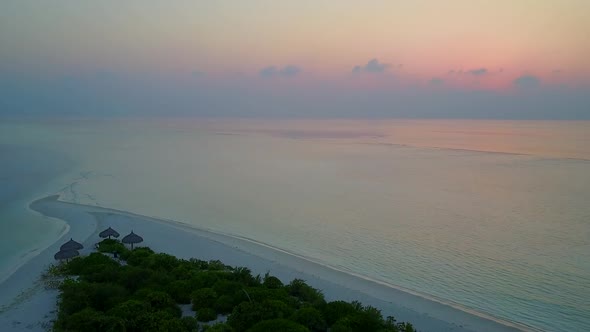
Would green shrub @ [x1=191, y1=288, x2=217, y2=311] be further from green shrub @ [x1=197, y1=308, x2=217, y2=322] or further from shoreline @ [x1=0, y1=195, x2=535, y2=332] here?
shoreline @ [x1=0, y1=195, x2=535, y2=332]

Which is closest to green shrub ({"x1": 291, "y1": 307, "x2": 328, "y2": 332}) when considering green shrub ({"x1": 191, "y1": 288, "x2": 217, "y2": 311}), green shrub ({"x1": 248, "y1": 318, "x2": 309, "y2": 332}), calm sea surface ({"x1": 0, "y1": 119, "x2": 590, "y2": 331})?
green shrub ({"x1": 248, "y1": 318, "x2": 309, "y2": 332})

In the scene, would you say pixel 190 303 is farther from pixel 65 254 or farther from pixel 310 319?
pixel 65 254

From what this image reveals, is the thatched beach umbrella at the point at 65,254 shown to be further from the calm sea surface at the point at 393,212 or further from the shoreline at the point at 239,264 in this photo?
the calm sea surface at the point at 393,212

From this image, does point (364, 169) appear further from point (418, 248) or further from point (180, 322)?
point (180, 322)

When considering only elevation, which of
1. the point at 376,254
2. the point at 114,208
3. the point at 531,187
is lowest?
the point at 114,208

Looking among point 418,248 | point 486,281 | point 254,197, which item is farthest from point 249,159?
point 486,281

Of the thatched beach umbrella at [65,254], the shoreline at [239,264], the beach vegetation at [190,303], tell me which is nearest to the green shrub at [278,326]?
the beach vegetation at [190,303]
